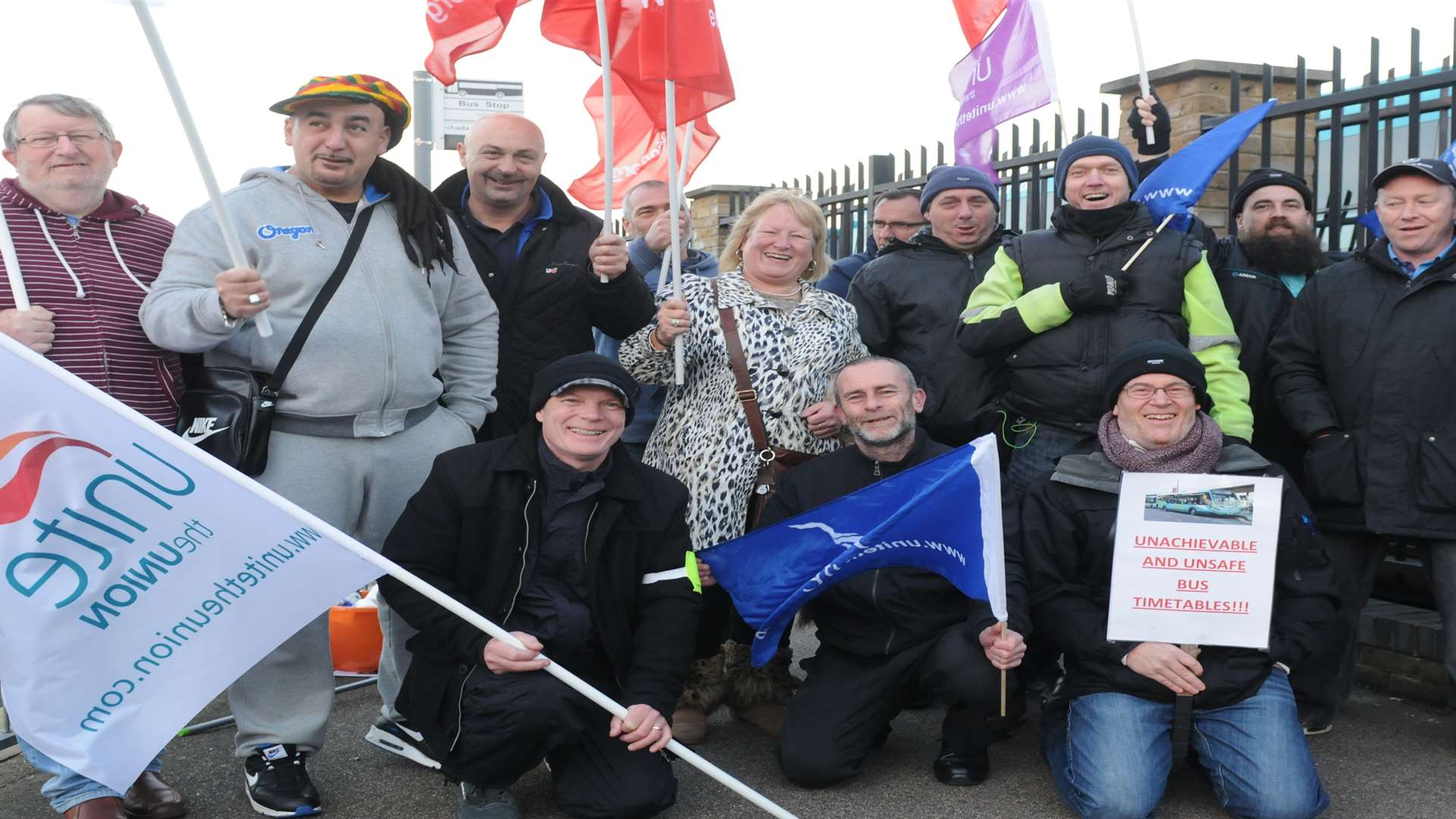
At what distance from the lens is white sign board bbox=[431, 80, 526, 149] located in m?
8.01

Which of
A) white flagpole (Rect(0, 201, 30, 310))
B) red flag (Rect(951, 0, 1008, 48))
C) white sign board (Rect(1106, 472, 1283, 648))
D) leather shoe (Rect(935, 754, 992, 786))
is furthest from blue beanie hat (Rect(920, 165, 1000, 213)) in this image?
white flagpole (Rect(0, 201, 30, 310))

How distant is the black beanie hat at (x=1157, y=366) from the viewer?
3.98 meters

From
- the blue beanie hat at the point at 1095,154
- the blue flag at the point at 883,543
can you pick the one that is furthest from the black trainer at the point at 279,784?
the blue beanie hat at the point at 1095,154

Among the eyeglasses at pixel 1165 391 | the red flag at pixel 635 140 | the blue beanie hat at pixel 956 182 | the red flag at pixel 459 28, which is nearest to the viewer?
the eyeglasses at pixel 1165 391

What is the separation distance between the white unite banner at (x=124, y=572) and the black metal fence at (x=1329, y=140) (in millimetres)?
3593

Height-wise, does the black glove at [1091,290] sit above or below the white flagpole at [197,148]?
below

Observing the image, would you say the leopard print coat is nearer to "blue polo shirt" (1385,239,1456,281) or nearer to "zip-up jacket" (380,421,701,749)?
"zip-up jacket" (380,421,701,749)

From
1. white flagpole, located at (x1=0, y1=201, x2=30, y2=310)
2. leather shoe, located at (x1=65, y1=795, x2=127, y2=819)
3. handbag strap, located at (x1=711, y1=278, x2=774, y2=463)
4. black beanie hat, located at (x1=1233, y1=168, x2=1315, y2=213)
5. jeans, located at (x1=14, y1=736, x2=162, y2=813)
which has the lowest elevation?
leather shoe, located at (x1=65, y1=795, x2=127, y2=819)

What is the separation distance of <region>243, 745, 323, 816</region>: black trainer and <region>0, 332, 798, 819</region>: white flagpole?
867 millimetres

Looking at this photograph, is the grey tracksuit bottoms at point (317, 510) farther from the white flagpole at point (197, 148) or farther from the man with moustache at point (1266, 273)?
the man with moustache at point (1266, 273)

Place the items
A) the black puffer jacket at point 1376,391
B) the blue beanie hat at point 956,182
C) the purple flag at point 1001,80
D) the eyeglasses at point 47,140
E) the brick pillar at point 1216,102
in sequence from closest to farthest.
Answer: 1. the eyeglasses at point 47,140
2. the black puffer jacket at point 1376,391
3. the blue beanie hat at point 956,182
4. the purple flag at point 1001,80
5. the brick pillar at point 1216,102

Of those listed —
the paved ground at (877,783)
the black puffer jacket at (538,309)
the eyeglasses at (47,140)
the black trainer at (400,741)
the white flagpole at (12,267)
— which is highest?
the eyeglasses at (47,140)

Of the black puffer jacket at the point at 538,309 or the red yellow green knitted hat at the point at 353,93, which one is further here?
the black puffer jacket at the point at 538,309

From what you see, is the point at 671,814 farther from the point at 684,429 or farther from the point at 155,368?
the point at 155,368
